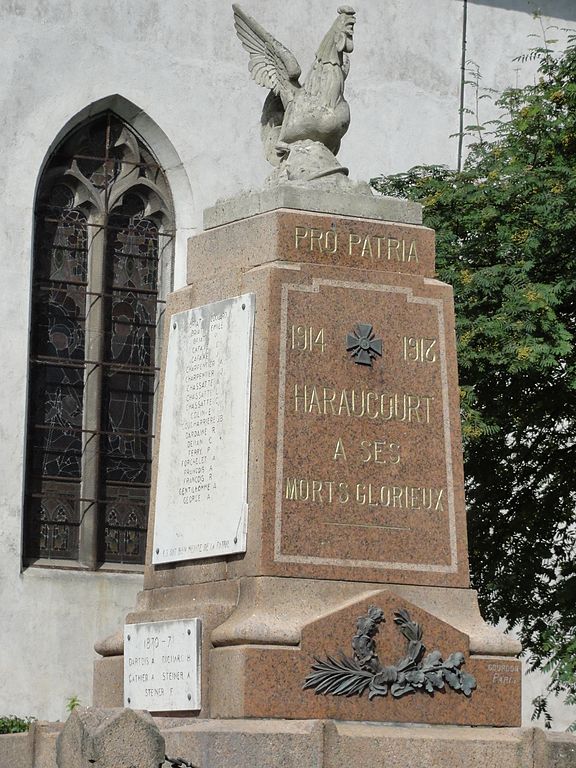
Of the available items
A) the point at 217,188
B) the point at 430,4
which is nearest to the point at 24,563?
the point at 217,188

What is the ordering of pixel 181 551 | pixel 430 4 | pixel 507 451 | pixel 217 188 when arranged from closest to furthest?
pixel 181 551 < pixel 507 451 < pixel 217 188 < pixel 430 4

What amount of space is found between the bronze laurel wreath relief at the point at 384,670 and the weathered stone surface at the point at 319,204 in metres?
2.04

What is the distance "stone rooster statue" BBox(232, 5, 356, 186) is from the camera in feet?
32.2

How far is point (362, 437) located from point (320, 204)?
122cm

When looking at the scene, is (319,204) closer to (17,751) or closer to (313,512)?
(313,512)

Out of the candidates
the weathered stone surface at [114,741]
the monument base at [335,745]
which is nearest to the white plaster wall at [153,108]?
the monument base at [335,745]

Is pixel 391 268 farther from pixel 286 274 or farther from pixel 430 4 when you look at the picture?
pixel 430 4

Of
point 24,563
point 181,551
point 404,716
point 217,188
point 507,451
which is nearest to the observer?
point 404,716

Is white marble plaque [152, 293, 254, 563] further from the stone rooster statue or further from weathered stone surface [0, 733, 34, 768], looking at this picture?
weathered stone surface [0, 733, 34, 768]

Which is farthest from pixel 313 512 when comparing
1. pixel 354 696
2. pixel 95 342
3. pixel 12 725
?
pixel 95 342

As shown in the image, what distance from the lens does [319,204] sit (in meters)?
9.52

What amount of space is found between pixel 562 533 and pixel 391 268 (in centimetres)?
705

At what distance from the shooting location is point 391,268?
956cm

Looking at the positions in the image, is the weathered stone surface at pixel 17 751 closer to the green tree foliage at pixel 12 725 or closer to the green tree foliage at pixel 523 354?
the green tree foliage at pixel 523 354
